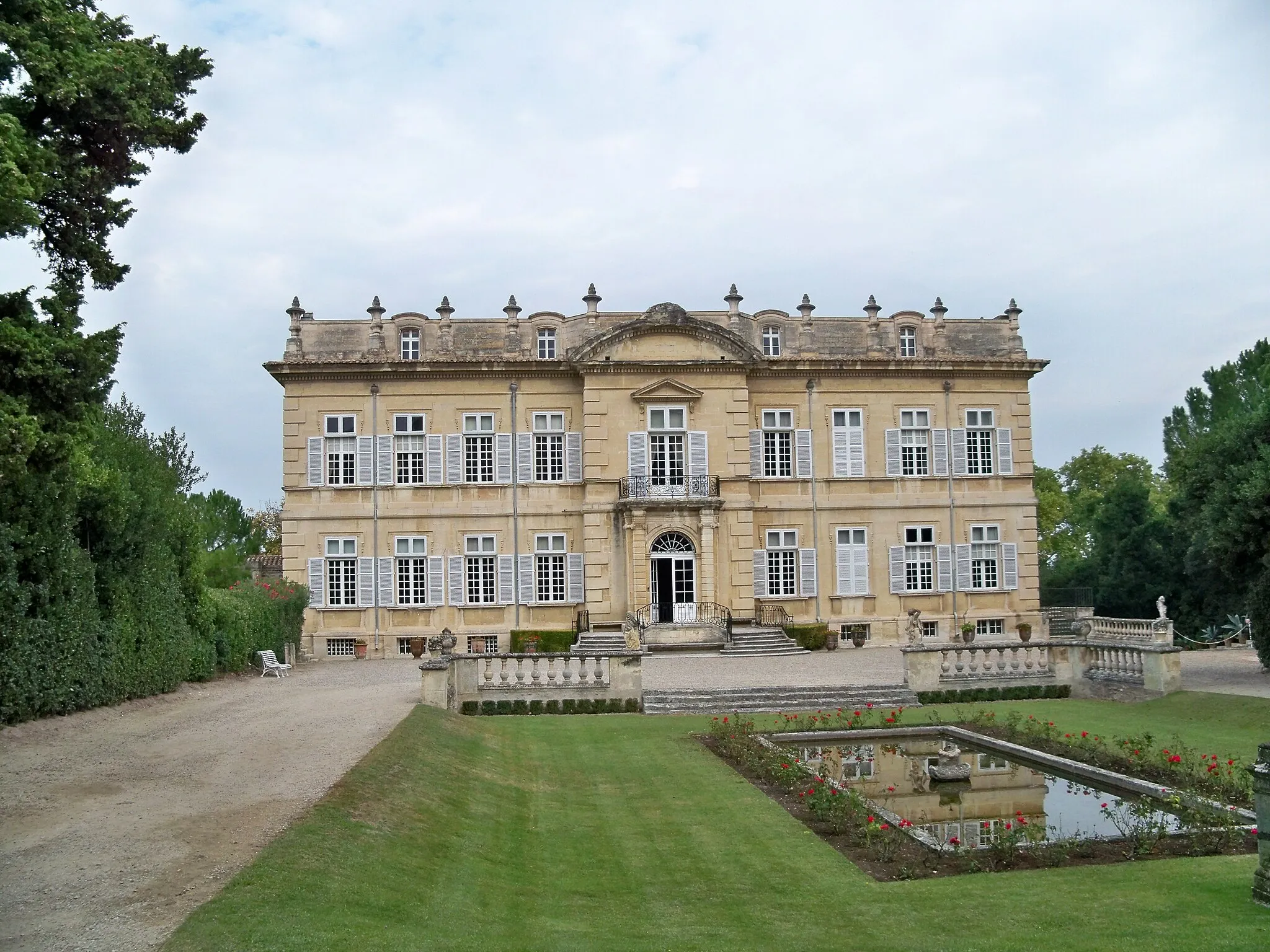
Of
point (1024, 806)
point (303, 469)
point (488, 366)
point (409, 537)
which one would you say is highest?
point (488, 366)

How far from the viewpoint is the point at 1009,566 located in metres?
31.0

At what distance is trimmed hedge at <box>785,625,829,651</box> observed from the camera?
2862 cm

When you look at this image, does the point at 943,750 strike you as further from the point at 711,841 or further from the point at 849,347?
the point at 849,347

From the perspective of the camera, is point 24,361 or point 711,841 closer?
point 24,361

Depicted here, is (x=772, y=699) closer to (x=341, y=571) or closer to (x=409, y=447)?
(x=409, y=447)

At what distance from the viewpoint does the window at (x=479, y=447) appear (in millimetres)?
30125

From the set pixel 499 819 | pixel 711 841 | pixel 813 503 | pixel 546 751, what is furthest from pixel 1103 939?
pixel 813 503

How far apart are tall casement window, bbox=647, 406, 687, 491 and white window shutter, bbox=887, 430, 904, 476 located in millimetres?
6129

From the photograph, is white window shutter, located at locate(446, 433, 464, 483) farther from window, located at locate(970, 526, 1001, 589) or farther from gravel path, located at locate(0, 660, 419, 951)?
window, located at locate(970, 526, 1001, 589)

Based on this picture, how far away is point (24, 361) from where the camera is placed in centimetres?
871

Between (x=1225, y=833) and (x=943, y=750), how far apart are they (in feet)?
14.9

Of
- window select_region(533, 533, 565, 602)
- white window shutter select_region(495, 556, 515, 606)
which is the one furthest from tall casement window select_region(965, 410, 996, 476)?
white window shutter select_region(495, 556, 515, 606)

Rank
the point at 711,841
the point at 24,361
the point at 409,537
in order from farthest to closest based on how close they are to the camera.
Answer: the point at 409,537 < the point at 711,841 < the point at 24,361

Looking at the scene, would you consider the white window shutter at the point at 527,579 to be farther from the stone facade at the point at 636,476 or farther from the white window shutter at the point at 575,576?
the white window shutter at the point at 575,576
